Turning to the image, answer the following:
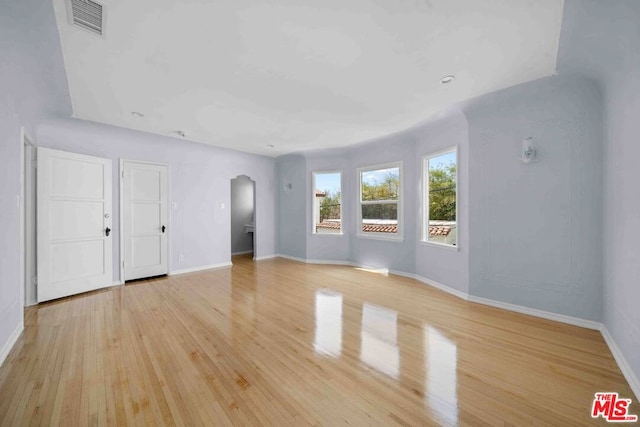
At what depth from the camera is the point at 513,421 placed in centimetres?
149

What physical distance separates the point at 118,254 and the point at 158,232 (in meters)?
0.69

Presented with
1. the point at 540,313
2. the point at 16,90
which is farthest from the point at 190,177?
the point at 540,313

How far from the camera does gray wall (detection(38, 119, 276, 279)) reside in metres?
4.01

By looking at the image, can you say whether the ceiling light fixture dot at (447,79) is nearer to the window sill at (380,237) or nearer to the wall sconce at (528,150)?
the wall sconce at (528,150)

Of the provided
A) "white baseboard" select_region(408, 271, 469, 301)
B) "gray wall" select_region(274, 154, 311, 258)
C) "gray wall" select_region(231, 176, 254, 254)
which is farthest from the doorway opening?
"white baseboard" select_region(408, 271, 469, 301)

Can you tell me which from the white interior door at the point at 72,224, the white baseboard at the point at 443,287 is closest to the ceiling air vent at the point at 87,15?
the white interior door at the point at 72,224

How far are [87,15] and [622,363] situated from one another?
481 cm

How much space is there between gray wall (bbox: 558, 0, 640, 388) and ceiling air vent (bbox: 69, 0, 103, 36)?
316cm

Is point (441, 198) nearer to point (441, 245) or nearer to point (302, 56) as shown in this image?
point (441, 245)

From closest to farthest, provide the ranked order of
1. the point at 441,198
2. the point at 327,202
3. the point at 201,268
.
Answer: the point at 441,198 → the point at 201,268 → the point at 327,202

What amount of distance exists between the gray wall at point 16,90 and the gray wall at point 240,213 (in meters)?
4.74

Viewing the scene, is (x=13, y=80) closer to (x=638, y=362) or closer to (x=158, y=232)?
(x=158, y=232)

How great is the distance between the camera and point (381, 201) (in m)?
5.22

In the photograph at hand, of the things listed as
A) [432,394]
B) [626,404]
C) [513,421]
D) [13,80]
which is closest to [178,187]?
[13,80]
